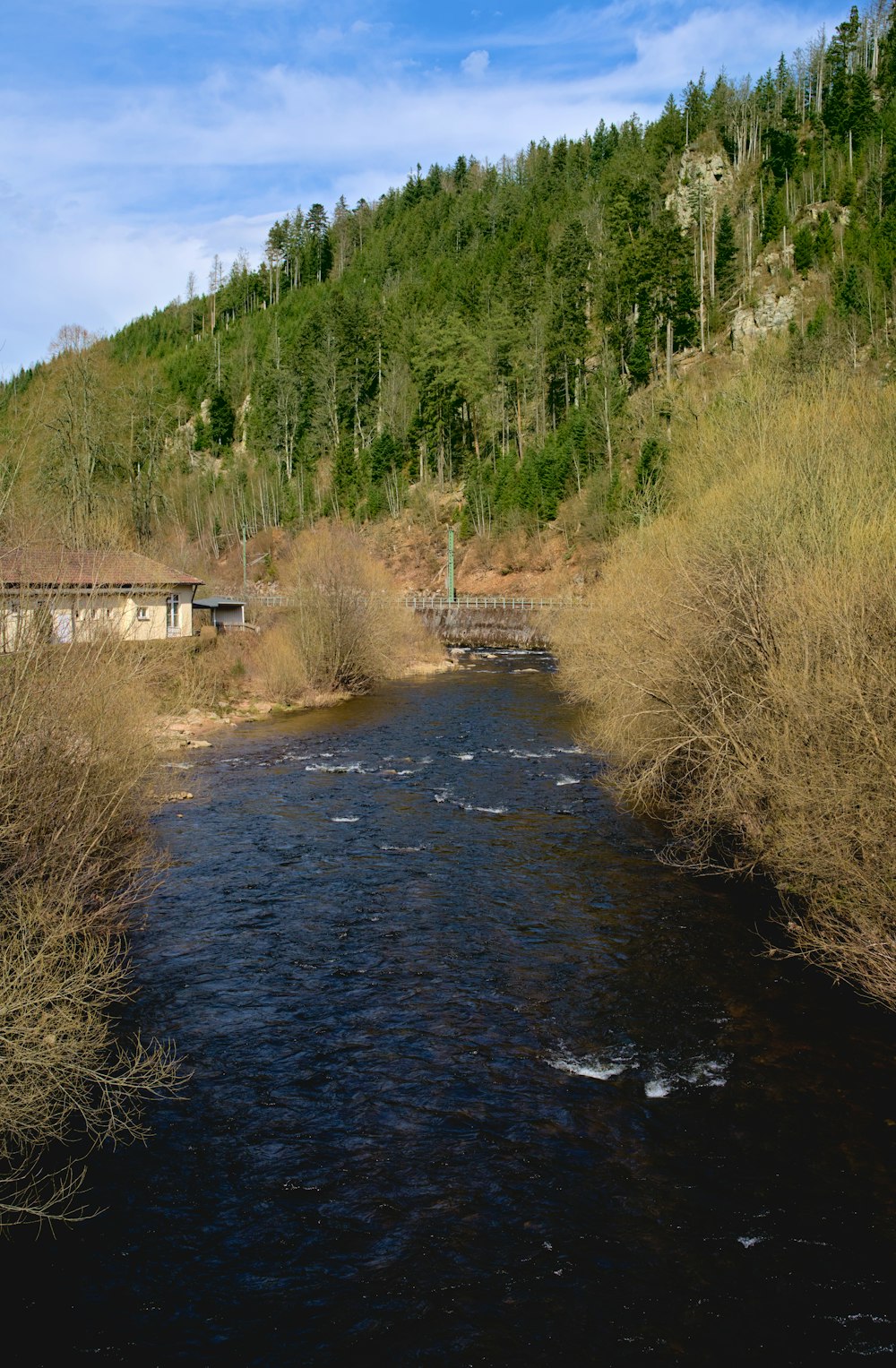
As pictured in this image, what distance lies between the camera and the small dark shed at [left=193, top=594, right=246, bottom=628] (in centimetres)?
5041

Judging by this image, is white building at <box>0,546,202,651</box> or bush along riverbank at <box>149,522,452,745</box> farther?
bush along riverbank at <box>149,522,452,745</box>

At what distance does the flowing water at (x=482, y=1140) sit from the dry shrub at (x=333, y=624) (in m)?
22.6

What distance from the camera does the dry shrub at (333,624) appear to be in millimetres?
39719

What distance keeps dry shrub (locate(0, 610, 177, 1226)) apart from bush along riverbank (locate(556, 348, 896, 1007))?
8296mm

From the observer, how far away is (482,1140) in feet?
30.9

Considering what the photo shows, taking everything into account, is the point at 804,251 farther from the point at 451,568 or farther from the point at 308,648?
the point at 308,648

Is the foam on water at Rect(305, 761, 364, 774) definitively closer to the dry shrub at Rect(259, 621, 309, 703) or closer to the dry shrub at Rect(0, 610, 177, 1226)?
the dry shrub at Rect(0, 610, 177, 1226)

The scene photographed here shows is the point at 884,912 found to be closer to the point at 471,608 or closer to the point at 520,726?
the point at 520,726

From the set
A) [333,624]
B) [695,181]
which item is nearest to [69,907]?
[333,624]

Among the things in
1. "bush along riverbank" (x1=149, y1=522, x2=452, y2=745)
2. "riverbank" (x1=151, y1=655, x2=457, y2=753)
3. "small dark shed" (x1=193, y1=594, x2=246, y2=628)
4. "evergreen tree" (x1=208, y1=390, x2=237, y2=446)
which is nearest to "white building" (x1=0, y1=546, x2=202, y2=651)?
"riverbank" (x1=151, y1=655, x2=457, y2=753)

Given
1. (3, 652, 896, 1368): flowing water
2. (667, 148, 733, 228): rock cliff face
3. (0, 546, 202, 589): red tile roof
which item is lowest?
(3, 652, 896, 1368): flowing water

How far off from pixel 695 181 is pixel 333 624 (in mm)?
84779

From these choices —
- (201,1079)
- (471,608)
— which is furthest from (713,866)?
(471,608)

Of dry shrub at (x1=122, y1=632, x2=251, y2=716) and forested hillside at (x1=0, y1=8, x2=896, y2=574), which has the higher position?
forested hillside at (x1=0, y1=8, x2=896, y2=574)
